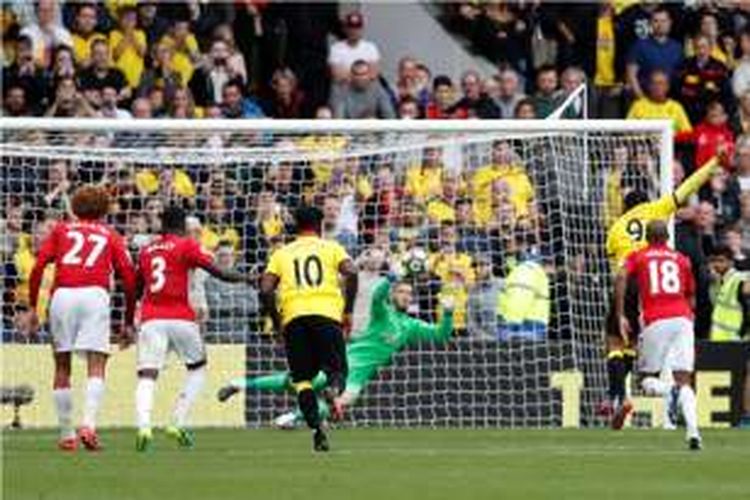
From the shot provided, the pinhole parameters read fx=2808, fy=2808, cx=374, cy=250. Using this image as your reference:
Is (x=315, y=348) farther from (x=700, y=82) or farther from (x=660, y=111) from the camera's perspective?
(x=700, y=82)

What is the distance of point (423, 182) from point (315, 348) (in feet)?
23.8

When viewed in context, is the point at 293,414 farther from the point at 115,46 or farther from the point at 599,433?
the point at 115,46

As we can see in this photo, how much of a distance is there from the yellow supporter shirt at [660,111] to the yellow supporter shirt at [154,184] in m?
5.93

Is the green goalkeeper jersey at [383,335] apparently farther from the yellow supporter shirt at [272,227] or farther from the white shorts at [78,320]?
the white shorts at [78,320]

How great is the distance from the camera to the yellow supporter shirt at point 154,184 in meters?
27.9

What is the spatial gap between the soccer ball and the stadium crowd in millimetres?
149

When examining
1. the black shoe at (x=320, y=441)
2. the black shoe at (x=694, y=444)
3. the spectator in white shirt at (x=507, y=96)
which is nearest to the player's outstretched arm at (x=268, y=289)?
the black shoe at (x=320, y=441)

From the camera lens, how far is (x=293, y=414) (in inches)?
1021

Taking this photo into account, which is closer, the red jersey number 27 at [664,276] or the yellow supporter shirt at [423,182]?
the red jersey number 27 at [664,276]

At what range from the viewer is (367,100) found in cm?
3191

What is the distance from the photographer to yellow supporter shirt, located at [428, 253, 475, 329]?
90.7 feet

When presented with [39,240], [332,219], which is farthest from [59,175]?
[332,219]

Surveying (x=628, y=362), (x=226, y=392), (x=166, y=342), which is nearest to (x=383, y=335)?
(x=226, y=392)

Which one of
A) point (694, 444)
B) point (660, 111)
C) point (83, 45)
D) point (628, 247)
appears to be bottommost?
point (694, 444)
